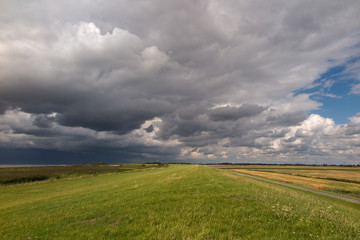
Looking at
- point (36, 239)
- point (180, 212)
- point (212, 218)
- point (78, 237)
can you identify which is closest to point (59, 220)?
point (36, 239)

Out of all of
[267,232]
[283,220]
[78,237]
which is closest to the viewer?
[267,232]

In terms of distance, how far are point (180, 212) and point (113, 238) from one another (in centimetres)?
420

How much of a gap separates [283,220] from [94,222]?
1110 centimetres

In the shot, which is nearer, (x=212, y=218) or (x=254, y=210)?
(x=212, y=218)

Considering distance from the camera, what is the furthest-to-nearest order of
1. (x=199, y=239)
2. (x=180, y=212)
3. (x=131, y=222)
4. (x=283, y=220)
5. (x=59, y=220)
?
1. (x=59, y=220)
2. (x=180, y=212)
3. (x=131, y=222)
4. (x=283, y=220)
5. (x=199, y=239)

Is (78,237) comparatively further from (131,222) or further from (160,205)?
(160,205)

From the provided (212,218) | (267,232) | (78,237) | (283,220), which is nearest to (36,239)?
(78,237)

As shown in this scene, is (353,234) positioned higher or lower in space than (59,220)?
higher

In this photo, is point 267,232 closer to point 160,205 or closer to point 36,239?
point 160,205

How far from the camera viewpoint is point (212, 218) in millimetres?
10047

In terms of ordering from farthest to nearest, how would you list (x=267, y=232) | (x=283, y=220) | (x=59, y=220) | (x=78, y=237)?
(x=59, y=220) → (x=283, y=220) → (x=78, y=237) → (x=267, y=232)

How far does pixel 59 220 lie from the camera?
12.7 metres

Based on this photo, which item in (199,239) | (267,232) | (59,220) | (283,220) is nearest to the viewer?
(199,239)

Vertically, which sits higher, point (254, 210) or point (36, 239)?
point (254, 210)
